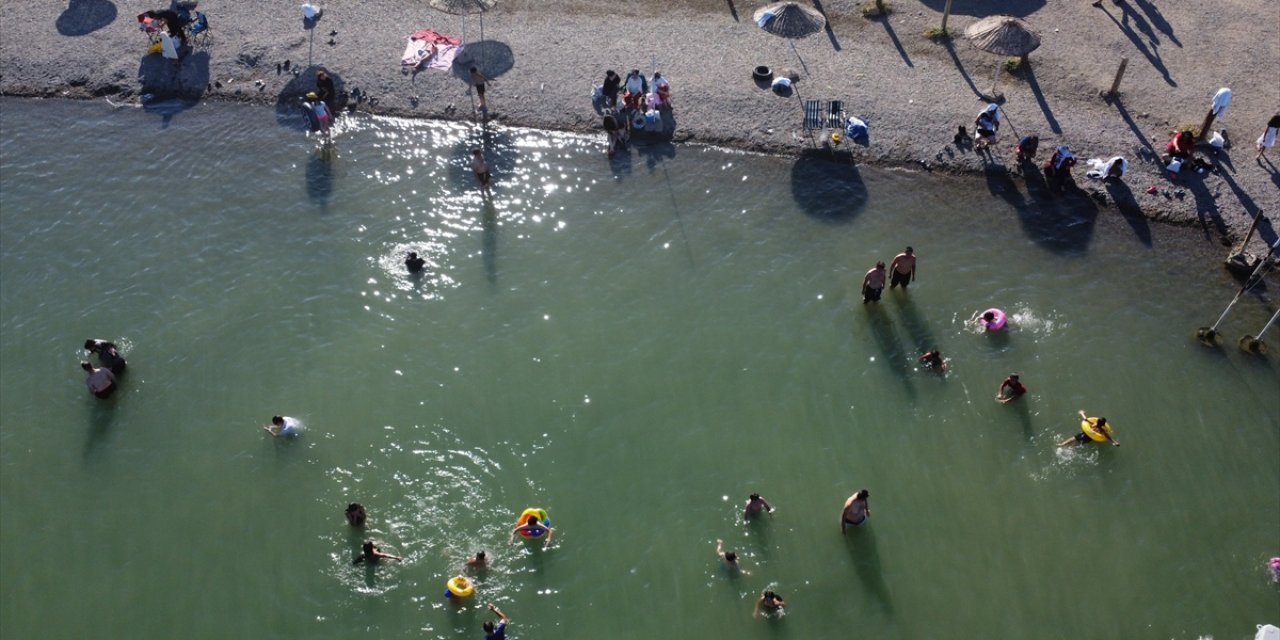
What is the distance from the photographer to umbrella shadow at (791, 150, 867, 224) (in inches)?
1053

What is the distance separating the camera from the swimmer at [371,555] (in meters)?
19.1

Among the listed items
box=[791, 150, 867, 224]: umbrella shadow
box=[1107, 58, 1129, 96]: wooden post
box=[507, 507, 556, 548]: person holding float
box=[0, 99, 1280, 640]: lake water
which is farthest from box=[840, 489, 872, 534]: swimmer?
box=[1107, 58, 1129, 96]: wooden post

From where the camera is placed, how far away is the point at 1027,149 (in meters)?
27.0

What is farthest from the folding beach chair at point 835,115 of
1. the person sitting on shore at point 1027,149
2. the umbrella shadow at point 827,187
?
the person sitting on shore at point 1027,149

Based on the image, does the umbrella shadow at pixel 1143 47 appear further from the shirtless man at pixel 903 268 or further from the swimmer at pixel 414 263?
the swimmer at pixel 414 263

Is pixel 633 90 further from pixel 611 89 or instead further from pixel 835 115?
pixel 835 115

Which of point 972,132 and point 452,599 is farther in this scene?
point 972,132

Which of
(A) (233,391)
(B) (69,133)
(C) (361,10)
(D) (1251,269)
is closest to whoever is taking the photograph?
(A) (233,391)

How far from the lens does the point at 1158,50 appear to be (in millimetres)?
30641

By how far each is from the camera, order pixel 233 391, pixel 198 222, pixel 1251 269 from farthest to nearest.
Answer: pixel 198 222 → pixel 1251 269 → pixel 233 391

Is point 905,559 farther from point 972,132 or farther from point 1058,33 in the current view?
point 1058,33

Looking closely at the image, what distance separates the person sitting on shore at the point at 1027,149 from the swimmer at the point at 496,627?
19.7 m

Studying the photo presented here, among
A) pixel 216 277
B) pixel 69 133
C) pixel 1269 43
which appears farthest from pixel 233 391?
pixel 1269 43

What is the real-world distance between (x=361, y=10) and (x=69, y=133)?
10.5 m
